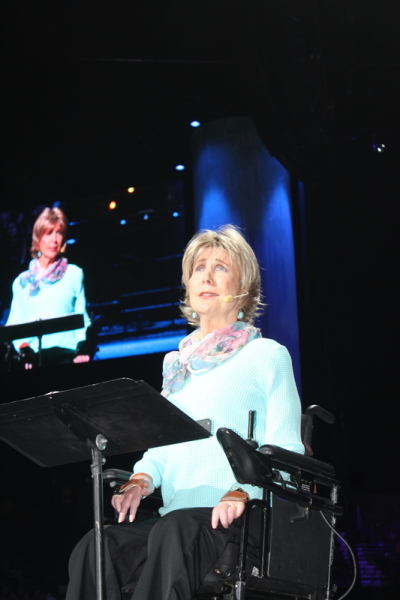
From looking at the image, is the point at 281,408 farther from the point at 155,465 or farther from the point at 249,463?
the point at 155,465

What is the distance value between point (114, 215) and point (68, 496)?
2808mm

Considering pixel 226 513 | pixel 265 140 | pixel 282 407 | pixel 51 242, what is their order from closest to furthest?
pixel 226 513 < pixel 282 407 < pixel 265 140 < pixel 51 242

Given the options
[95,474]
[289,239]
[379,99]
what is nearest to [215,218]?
[289,239]

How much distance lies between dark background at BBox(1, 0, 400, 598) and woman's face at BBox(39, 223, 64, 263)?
0.33 metres

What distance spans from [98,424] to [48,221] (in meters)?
4.92

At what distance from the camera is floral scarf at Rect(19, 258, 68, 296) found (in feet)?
20.0

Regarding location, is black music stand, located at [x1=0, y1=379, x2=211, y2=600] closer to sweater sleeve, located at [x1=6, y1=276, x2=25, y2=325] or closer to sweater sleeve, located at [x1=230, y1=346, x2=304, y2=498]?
sweater sleeve, located at [x1=230, y1=346, x2=304, y2=498]

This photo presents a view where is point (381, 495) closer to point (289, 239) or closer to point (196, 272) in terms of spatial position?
point (289, 239)

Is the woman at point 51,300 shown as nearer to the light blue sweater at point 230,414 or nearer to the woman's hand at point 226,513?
the light blue sweater at point 230,414

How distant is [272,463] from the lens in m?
1.71

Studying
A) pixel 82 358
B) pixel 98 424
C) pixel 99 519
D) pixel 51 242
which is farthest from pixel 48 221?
pixel 99 519

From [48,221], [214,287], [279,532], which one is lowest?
[279,532]

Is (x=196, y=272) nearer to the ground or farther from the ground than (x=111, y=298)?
nearer to the ground

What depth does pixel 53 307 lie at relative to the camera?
600 centimetres
